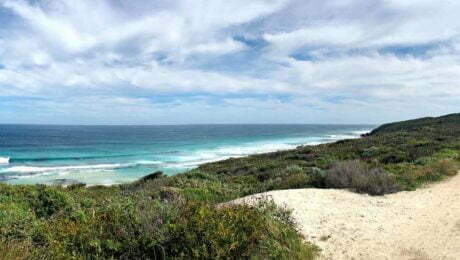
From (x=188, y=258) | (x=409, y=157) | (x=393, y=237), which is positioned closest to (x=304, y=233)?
(x=393, y=237)

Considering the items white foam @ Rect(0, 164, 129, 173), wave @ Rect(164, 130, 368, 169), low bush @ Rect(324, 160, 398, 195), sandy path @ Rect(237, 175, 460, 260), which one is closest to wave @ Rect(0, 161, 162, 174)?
white foam @ Rect(0, 164, 129, 173)

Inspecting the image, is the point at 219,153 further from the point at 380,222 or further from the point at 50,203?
the point at 380,222

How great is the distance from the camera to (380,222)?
8.02 meters

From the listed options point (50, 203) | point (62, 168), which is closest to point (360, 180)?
point (50, 203)

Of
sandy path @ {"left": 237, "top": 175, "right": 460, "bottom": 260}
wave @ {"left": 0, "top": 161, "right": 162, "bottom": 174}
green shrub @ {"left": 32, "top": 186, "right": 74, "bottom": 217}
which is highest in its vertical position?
green shrub @ {"left": 32, "top": 186, "right": 74, "bottom": 217}

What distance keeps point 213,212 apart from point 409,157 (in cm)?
1532

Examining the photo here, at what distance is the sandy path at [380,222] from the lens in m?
6.35

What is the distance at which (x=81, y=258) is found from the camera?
4414mm

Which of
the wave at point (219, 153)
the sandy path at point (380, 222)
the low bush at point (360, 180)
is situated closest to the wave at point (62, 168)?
the wave at point (219, 153)

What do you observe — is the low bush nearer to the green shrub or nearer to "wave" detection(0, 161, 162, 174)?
the green shrub

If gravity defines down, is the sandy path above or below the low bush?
below

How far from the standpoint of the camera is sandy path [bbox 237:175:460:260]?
250 inches

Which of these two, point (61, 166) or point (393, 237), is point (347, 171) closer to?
point (393, 237)

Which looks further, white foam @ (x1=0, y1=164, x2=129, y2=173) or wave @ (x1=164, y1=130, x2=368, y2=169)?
wave @ (x1=164, y1=130, x2=368, y2=169)
